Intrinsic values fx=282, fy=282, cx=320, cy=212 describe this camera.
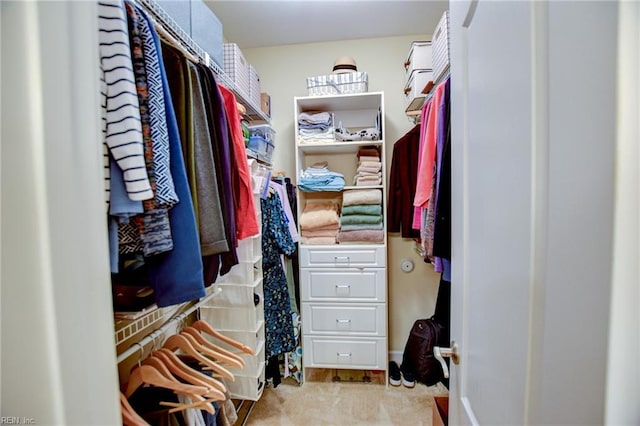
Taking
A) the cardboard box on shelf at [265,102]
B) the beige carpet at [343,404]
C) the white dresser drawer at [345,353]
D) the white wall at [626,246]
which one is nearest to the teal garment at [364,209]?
the white dresser drawer at [345,353]

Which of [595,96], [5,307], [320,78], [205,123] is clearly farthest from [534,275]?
[320,78]

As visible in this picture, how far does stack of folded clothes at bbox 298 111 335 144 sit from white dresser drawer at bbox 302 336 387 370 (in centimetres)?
138

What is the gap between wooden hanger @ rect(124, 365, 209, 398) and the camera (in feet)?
2.54

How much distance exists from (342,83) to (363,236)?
105 centimetres

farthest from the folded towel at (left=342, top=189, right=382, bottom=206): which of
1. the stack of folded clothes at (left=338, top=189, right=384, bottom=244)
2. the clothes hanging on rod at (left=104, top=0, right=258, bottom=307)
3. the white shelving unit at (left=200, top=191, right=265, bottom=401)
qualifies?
the clothes hanging on rod at (left=104, top=0, right=258, bottom=307)

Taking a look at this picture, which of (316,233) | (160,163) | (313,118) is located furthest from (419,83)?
(160,163)

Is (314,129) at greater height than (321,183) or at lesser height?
greater

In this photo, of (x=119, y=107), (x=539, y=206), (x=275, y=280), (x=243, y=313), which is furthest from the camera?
(x=275, y=280)

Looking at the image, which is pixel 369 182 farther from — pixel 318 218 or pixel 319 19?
pixel 319 19

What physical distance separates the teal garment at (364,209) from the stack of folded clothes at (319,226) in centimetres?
11

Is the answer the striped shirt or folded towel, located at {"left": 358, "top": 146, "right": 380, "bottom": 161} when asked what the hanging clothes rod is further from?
folded towel, located at {"left": 358, "top": 146, "right": 380, "bottom": 161}

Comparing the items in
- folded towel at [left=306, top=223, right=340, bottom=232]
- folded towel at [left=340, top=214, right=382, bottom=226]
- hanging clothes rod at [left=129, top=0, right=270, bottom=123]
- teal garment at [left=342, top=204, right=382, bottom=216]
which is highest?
hanging clothes rod at [left=129, top=0, right=270, bottom=123]

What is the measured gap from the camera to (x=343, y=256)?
1.91 metres

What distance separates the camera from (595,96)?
1.03 ft
